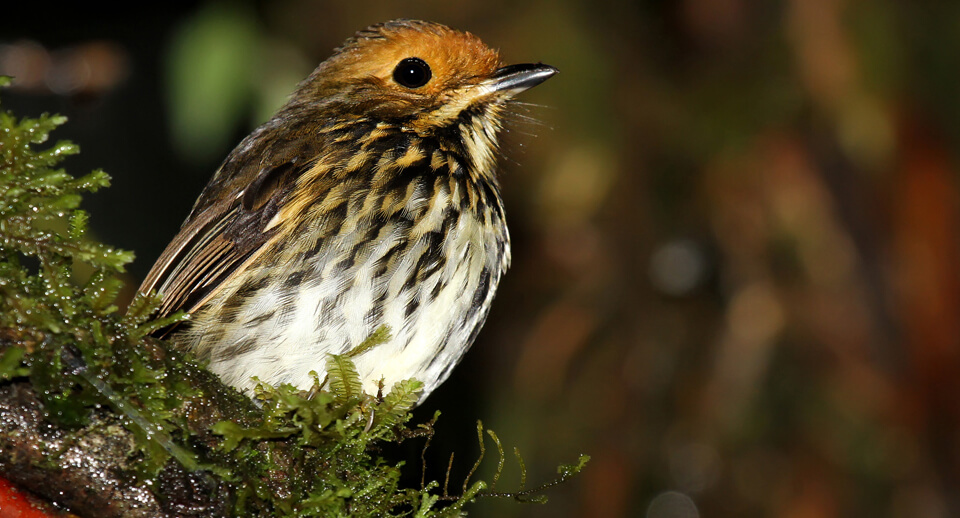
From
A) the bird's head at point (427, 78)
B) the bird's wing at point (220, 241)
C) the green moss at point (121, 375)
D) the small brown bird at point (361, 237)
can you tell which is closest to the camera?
the green moss at point (121, 375)

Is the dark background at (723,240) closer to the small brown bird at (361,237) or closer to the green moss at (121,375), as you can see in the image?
the small brown bird at (361,237)

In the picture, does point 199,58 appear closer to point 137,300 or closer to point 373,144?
point 373,144

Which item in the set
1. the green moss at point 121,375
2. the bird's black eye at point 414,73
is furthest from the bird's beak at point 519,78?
the green moss at point 121,375

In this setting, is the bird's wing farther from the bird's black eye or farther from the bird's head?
the bird's black eye

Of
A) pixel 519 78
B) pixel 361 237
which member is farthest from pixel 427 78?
pixel 361 237

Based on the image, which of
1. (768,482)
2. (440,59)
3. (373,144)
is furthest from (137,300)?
(768,482)

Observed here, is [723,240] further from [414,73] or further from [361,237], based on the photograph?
[361,237]
